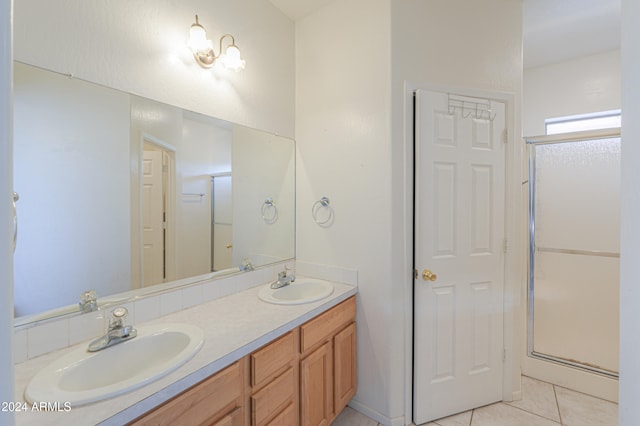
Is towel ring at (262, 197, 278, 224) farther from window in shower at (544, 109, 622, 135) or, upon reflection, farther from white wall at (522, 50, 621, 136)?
white wall at (522, 50, 621, 136)

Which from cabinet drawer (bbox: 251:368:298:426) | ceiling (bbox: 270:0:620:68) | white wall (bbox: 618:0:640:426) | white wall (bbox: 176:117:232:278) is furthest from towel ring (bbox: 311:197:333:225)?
white wall (bbox: 618:0:640:426)

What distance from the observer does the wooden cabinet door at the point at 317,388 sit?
1.39m

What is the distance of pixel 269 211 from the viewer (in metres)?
2.07

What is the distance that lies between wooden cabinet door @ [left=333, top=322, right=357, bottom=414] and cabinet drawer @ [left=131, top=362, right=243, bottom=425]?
0.73 m

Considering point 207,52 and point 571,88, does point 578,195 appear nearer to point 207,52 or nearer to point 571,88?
point 571,88

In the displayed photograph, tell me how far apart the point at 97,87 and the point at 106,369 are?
1.11 m

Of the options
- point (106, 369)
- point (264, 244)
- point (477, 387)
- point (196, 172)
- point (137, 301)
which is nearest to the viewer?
point (106, 369)

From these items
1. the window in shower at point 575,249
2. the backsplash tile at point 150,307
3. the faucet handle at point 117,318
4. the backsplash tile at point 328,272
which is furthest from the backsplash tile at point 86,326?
the window in shower at point 575,249

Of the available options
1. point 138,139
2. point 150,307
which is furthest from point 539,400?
point 138,139

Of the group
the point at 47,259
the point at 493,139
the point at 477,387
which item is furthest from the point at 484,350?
the point at 47,259

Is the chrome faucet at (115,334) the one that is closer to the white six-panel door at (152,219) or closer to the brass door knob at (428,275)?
the white six-panel door at (152,219)

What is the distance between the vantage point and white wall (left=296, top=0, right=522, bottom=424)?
1.72 metres

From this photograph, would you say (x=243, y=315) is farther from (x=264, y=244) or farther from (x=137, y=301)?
(x=264, y=244)

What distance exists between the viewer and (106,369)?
984 millimetres
